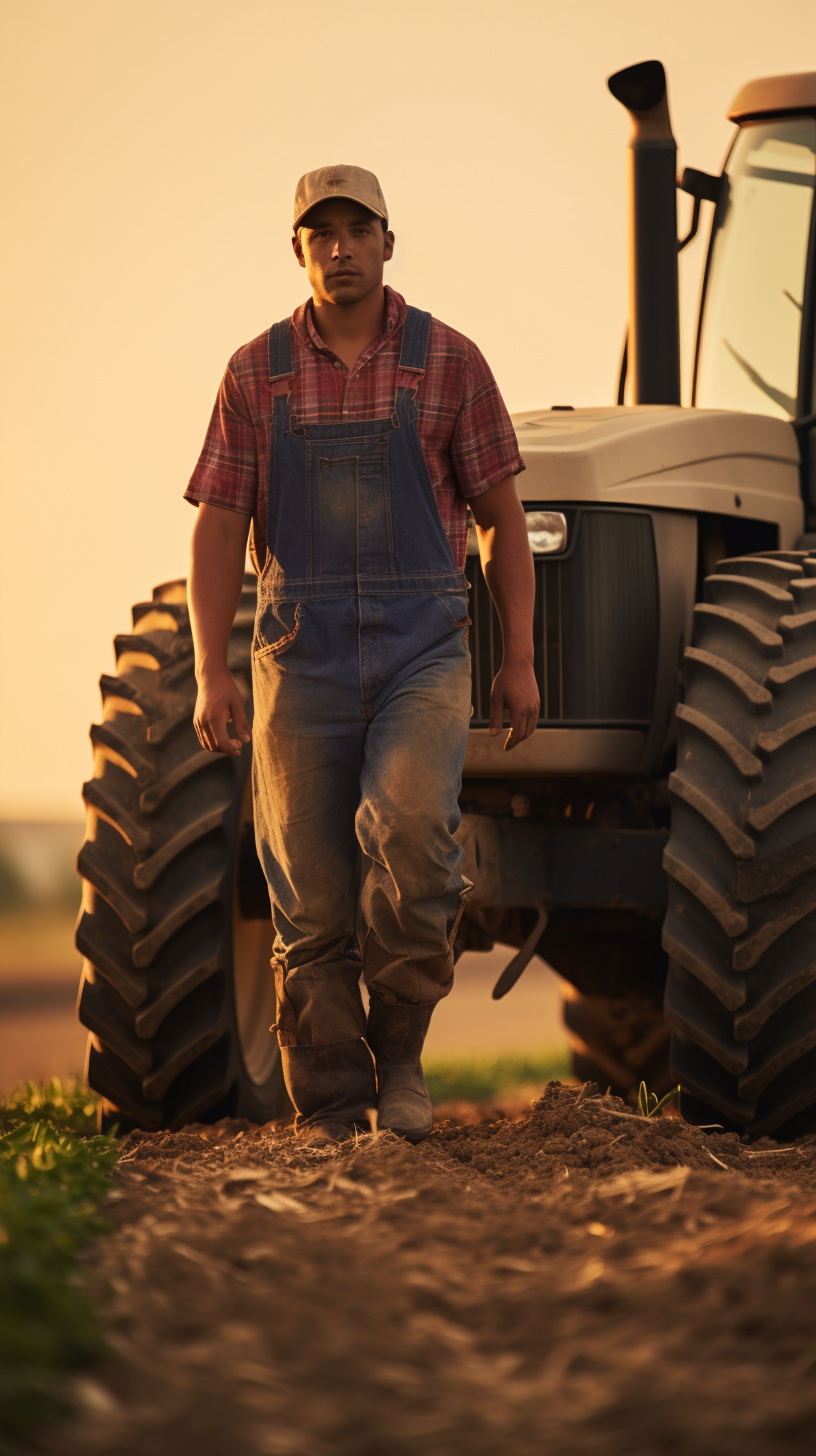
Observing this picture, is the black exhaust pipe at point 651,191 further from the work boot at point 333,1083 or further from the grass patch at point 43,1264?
the grass patch at point 43,1264

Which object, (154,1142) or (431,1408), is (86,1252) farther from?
(154,1142)

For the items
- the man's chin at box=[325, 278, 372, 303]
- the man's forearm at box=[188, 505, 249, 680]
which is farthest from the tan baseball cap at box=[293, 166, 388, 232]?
the man's forearm at box=[188, 505, 249, 680]

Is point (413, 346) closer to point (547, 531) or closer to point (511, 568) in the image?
point (511, 568)

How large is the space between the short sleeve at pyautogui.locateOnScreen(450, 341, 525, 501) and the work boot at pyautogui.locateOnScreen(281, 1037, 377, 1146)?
Answer: 4.33 feet

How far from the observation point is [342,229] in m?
3.78

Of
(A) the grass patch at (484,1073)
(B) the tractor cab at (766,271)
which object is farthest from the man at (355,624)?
(A) the grass patch at (484,1073)

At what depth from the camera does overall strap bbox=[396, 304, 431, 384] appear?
12.4 ft

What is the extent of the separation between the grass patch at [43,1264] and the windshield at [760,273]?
133 inches

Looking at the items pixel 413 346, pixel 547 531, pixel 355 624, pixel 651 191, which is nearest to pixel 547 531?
pixel 547 531

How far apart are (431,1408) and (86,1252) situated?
2.55 ft

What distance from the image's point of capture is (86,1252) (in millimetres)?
2404

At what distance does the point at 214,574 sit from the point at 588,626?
1184 mm

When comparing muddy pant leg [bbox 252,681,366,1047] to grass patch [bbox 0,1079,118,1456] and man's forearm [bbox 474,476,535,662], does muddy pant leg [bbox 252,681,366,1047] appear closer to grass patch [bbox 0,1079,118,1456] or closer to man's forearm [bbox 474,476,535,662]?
man's forearm [bbox 474,476,535,662]

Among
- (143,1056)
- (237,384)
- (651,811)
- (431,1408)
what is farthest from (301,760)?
(431,1408)
